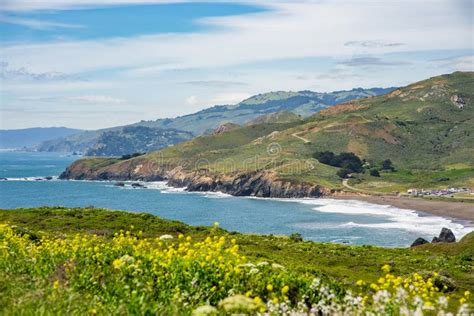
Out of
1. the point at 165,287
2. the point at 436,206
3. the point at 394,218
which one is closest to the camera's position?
the point at 165,287

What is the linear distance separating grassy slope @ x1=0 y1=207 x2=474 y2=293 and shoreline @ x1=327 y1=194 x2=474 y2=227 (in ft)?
274

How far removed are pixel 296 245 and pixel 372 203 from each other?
135 meters

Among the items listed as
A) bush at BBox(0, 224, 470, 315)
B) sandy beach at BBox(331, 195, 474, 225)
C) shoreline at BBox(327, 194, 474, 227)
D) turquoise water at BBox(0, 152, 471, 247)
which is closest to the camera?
bush at BBox(0, 224, 470, 315)

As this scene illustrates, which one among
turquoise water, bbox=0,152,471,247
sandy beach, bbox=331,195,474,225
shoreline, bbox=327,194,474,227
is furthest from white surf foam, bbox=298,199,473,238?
sandy beach, bbox=331,195,474,225

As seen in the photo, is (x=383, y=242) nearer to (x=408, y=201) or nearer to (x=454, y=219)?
(x=454, y=219)

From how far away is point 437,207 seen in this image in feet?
573

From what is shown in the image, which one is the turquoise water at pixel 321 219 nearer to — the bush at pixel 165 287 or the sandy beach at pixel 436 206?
the sandy beach at pixel 436 206

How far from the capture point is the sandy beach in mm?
160738

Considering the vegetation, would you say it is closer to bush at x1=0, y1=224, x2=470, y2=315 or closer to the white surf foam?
bush at x1=0, y1=224, x2=470, y2=315

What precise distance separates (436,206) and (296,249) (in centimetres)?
12893

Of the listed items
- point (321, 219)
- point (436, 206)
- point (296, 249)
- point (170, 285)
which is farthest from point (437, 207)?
point (170, 285)

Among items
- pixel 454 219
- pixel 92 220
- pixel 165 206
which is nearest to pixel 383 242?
pixel 454 219

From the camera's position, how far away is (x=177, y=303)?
12.6 metres

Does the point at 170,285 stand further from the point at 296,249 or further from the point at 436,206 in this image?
the point at 436,206
